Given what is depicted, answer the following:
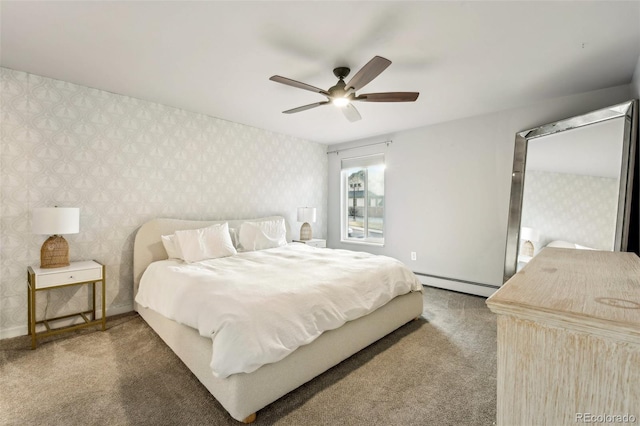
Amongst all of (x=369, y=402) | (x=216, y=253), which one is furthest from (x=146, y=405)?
(x=216, y=253)

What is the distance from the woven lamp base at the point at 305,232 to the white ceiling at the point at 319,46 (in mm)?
2226

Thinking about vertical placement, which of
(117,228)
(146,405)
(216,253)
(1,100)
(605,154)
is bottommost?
(146,405)

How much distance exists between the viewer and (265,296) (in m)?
1.91

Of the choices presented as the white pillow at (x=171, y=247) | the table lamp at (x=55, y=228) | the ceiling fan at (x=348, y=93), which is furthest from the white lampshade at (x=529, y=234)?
the table lamp at (x=55, y=228)

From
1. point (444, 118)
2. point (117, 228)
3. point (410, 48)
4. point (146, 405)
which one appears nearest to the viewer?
point (146, 405)

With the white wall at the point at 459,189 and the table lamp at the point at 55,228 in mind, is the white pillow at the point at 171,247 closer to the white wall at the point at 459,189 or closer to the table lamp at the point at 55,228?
the table lamp at the point at 55,228

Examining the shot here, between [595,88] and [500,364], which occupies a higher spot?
[595,88]

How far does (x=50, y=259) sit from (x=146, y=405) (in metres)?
1.81

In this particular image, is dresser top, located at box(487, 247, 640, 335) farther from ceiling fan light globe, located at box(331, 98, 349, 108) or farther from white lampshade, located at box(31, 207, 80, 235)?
white lampshade, located at box(31, 207, 80, 235)

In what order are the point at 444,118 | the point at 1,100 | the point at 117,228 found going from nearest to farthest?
the point at 1,100 → the point at 117,228 → the point at 444,118

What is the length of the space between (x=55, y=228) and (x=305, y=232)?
316 cm

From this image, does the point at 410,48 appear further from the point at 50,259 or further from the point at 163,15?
the point at 50,259

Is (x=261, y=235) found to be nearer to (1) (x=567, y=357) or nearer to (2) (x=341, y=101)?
(2) (x=341, y=101)

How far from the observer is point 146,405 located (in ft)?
5.78
